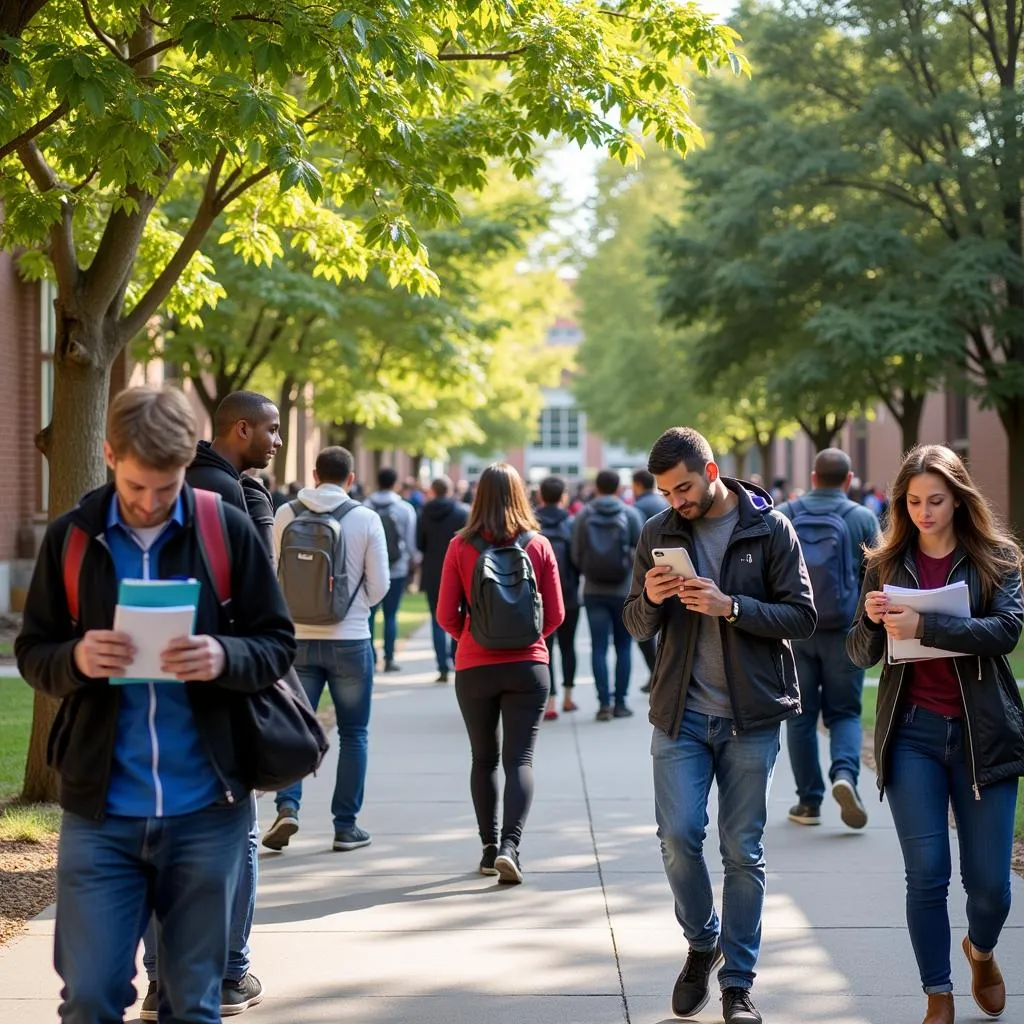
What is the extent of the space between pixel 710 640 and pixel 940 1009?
1.40 metres

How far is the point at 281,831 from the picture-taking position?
7.99 m

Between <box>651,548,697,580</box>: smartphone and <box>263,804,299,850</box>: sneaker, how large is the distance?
3633mm

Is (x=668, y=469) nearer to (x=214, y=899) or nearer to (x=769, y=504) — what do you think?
(x=769, y=504)

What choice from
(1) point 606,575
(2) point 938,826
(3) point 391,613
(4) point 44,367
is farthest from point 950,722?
(4) point 44,367

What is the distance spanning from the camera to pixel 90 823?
359cm

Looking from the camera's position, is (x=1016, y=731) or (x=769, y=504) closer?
(x=1016, y=731)

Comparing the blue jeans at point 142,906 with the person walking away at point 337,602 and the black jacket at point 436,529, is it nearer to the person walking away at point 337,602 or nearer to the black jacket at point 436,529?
the person walking away at point 337,602

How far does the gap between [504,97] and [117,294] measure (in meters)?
2.53

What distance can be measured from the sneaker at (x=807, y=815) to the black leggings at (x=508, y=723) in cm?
209

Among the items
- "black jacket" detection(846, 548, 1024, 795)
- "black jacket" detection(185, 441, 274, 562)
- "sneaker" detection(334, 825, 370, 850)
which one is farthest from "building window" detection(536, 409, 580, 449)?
"black jacket" detection(846, 548, 1024, 795)

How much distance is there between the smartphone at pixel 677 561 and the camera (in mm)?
5059

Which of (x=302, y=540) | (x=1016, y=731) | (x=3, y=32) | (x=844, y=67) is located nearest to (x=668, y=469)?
(x=1016, y=731)

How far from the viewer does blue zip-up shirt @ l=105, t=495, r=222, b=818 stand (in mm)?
3576

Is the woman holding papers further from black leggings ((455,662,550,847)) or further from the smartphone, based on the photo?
black leggings ((455,662,550,847))
